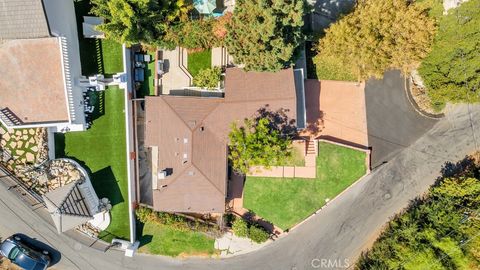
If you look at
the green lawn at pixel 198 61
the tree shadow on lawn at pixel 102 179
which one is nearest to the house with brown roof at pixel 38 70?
the tree shadow on lawn at pixel 102 179

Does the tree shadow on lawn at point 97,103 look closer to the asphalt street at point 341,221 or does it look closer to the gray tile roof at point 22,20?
the gray tile roof at point 22,20

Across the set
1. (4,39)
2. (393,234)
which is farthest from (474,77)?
(4,39)

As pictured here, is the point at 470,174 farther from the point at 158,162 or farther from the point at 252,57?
the point at 158,162

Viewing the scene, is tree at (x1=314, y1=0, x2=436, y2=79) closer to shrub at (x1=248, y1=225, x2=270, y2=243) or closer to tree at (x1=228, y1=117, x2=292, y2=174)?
tree at (x1=228, y1=117, x2=292, y2=174)

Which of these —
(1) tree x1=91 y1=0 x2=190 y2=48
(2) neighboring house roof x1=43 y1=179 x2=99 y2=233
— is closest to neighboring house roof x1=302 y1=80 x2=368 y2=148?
(1) tree x1=91 y1=0 x2=190 y2=48

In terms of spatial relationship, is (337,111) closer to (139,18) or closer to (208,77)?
(208,77)

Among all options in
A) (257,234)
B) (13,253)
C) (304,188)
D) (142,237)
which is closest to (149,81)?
(142,237)
